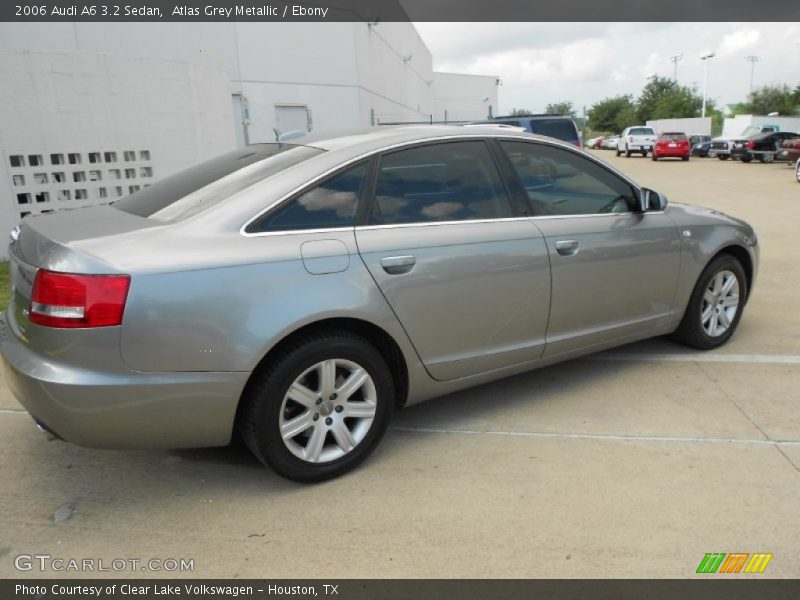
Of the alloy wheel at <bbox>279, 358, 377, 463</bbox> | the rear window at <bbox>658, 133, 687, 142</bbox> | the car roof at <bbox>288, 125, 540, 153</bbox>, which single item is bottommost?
the alloy wheel at <bbox>279, 358, 377, 463</bbox>

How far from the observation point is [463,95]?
218 ft

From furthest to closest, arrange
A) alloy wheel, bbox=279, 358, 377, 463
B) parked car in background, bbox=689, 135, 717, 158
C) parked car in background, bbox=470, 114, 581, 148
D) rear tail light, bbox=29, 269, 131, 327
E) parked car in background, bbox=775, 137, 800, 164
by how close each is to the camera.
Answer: parked car in background, bbox=689, 135, 717, 158 < parked car in background, bbox=775, 137, 800, 164 < parked car in background, bbox=470, 114, 581, 148 < alloy wheel, bbox=279, 358, 377, 463 < rear tail light, bbox=29, 269, 131, 327

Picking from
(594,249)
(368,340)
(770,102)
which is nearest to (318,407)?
(368,340)

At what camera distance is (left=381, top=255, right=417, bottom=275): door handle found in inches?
123

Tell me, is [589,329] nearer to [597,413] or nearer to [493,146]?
[597,413]

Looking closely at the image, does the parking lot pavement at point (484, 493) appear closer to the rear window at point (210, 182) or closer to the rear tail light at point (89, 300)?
the rear tail light at point (89, 300)

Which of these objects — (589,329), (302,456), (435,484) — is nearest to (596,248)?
(589,329)

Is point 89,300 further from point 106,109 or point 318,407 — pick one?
point 106,109

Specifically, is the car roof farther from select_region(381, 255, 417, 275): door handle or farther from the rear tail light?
the rear tail light

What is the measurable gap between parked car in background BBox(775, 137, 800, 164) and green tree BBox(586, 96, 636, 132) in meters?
64.9

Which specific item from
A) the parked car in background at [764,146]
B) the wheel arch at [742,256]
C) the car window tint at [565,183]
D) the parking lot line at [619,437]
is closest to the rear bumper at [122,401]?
the parking lot line at [619,437]

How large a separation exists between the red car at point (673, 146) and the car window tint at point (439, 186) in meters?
32.7

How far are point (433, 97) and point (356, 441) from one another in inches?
2404

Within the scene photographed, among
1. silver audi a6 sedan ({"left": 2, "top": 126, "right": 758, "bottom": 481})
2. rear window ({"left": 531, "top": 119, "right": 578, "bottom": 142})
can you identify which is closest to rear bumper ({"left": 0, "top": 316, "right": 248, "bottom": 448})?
silver audi a6 sedan ({"left": 2, "top": 126, "right": 758, "bottom": 481})
